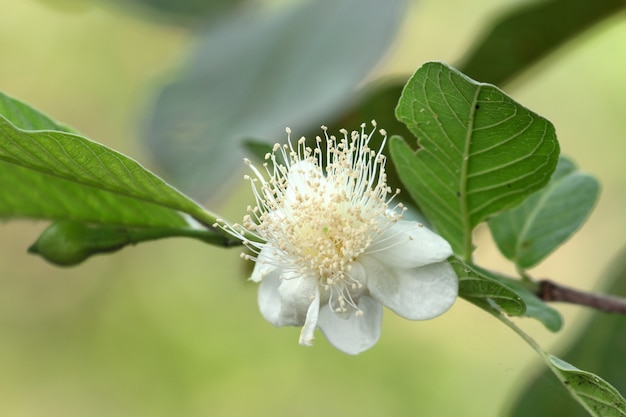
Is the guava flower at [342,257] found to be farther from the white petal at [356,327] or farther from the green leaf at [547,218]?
the green leaf at [547,218]

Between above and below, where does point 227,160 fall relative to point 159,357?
above

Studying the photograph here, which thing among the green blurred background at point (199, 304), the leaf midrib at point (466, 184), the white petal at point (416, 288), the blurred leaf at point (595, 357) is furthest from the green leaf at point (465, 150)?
the green blurred background at point (199, 304)

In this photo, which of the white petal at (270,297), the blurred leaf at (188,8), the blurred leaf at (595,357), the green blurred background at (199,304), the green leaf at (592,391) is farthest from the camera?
the green blurred background at (199,304)

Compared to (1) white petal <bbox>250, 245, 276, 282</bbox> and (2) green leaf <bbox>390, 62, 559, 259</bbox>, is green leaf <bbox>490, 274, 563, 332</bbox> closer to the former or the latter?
(2) green leaf <bbox>390, 62, 559, 259</bbox>

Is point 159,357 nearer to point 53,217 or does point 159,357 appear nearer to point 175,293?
point 175,293

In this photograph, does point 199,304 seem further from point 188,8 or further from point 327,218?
point 327,218

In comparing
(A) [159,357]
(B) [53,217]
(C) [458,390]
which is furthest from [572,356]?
(A) [159,357]

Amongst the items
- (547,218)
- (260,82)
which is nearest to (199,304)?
(260,82)

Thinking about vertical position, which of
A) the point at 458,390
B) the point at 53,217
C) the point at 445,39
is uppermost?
the point at 445,39
